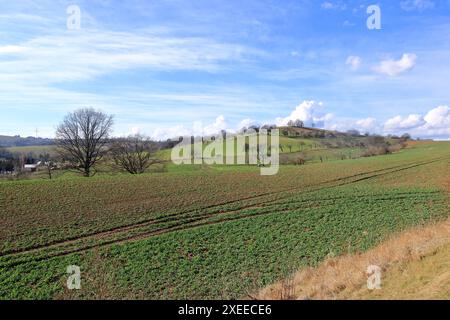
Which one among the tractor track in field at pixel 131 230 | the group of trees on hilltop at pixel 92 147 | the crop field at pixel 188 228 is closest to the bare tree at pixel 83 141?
the group of trees on hilltop at pixel 92 147

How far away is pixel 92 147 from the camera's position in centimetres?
4506

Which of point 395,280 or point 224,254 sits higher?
point 395,280

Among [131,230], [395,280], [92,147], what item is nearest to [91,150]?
[92,147]

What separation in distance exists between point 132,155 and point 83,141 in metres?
7.34

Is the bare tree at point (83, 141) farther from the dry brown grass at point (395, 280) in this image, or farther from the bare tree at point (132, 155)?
the dry brown grass at point (395, 280)

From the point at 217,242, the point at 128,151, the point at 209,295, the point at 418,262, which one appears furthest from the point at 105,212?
the point at 128,151

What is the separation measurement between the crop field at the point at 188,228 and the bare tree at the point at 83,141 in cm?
1381

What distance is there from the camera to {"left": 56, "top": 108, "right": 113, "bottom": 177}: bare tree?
44250 mm

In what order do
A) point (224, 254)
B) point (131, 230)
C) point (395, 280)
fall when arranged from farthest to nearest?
point (131, 230) < point (224, 254) < point (395, 280)

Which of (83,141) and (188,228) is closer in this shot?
(188,228)

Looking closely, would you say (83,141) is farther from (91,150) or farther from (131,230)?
(131,230)

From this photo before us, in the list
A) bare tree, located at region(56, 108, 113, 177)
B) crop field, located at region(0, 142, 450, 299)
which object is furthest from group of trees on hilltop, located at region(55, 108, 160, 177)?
crop field, located at region(0, 142, 450, 299)
